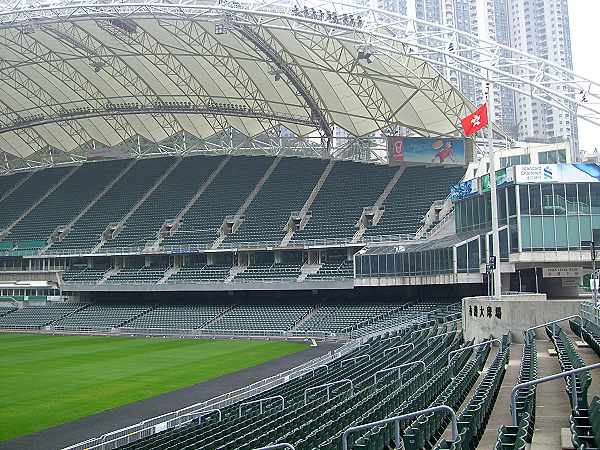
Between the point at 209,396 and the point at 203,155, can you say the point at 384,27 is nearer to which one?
the point at 209,396

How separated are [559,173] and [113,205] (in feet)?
141

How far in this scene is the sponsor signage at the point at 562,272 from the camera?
39.8 metres

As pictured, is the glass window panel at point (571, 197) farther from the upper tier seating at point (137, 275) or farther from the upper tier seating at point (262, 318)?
the upper tier seating at point (137, 275)

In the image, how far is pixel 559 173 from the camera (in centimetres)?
3822

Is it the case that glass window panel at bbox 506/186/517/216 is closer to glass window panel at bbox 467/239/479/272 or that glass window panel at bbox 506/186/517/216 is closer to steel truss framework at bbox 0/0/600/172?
glass window panel at bbox 467/239/479/272

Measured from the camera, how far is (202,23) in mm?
45688

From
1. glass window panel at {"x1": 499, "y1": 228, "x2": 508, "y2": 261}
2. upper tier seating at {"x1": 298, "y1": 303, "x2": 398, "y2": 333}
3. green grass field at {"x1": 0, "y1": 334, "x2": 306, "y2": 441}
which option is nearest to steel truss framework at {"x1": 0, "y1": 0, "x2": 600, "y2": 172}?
glass window panel at {"x1": 499, "y1": 228, "x2": 508, "y2": 261}

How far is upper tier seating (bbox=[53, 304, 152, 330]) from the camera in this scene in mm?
57556

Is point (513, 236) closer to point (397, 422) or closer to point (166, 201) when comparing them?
point (397, 422)

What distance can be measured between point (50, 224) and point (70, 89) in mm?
15266

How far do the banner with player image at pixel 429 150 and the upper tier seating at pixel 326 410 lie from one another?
3087cm

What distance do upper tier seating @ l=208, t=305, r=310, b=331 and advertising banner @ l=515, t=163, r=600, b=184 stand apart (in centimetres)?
1993

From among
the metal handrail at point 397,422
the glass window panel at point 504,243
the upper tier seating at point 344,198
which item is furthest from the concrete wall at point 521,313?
the upper tier seating at point 344,198

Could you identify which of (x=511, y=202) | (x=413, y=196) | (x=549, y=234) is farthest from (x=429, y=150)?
(x=549, y=234)
